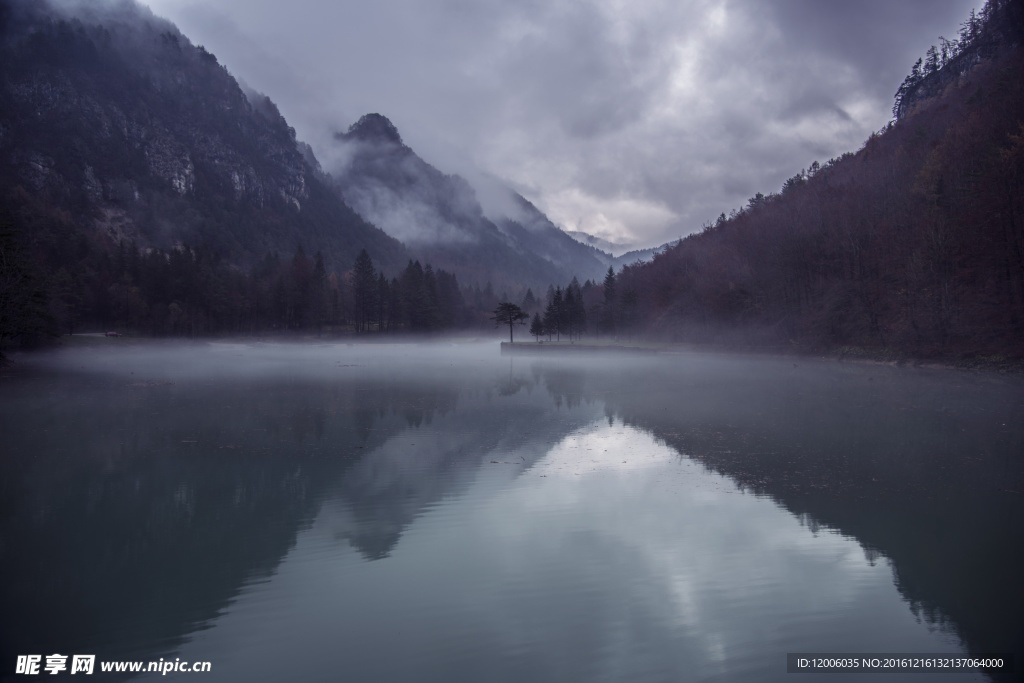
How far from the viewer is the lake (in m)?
6.29

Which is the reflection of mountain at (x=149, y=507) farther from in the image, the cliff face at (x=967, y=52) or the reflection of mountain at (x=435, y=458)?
the cliff face at (x=967, y=52)

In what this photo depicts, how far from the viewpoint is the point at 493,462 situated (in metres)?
14.4

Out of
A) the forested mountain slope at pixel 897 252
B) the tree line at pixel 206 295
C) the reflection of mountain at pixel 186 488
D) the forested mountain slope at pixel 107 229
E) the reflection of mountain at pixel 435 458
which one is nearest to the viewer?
the reflection of mountain at pixel 186 488

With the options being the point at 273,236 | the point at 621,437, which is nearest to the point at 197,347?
the point at 621,437

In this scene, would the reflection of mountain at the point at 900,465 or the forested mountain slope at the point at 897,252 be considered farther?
the forested mountain slope at the point at 897,252

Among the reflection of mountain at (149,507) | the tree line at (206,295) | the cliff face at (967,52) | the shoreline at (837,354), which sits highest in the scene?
the cliff face at (967,52)

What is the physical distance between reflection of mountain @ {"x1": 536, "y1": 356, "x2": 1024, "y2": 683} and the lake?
8 cm

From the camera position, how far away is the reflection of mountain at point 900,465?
7.56 meters

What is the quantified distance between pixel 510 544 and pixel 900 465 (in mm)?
10224

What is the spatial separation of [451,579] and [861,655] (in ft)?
15.9

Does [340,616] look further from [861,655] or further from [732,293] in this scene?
[732,293]

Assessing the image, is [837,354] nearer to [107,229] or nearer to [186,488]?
[186,488]

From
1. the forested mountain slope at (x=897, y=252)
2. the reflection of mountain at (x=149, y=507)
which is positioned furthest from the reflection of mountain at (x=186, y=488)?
the forested mountain slope at (x=897, y=252)

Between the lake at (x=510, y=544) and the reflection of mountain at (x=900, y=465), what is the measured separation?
8 cm
